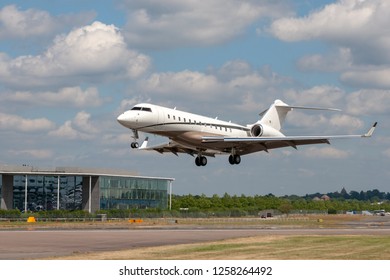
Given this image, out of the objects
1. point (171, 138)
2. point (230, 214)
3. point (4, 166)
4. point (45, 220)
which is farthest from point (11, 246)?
point (230, 214)

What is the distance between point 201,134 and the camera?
5753 cm

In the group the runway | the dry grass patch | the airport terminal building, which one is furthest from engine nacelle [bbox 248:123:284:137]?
the airport terminal building

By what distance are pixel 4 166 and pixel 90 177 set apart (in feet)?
45.4

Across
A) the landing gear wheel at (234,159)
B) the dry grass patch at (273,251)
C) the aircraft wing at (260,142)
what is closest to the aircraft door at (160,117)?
the aircraft wing at (260,142)

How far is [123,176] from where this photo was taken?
12269 cm

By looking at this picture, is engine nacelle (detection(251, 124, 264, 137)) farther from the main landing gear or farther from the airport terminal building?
the airport terminal building

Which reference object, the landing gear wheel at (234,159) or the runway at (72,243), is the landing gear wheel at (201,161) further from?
the runway at (72,243)

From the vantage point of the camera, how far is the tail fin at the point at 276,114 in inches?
2909

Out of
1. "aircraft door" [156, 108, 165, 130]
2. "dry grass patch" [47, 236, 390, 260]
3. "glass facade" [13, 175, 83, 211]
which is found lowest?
"dry grass patch" [47, 236, 390, 260]

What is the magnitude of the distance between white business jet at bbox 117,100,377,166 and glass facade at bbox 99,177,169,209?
177 ft

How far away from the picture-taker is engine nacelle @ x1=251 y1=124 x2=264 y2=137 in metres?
65.5

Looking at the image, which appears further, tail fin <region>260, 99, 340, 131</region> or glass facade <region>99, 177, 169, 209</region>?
glass facade <region>99, 177, 169, 209</region>

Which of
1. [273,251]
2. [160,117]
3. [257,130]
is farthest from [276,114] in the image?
[273,251]
